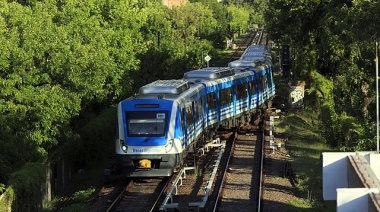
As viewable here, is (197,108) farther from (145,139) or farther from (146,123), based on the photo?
(145,139)

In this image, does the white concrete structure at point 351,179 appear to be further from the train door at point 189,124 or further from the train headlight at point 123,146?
the train door at point 189,124

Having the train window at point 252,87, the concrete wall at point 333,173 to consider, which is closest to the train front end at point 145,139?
the concrete wall at point 333,173

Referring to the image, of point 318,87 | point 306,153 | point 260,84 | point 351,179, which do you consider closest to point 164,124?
point 351,179

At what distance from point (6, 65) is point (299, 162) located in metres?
10.1

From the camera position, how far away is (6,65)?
2109 centimetres

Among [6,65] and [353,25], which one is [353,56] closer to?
[353,25]

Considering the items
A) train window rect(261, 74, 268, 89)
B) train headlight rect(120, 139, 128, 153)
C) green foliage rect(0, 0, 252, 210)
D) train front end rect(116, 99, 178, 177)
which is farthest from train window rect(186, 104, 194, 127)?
train window rect(261, 74, 268, 89)

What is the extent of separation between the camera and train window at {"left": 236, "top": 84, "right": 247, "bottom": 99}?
29.1m

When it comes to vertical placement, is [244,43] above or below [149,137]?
below

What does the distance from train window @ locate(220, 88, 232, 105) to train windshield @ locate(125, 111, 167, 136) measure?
8098mm

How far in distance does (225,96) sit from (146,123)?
29.0ft

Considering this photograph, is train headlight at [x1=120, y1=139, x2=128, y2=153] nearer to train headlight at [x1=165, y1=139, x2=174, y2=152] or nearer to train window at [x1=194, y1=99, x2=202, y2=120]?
train headlight at [x1=165, y1=139, x2=174, y2=152]

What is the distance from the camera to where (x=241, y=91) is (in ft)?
97.2

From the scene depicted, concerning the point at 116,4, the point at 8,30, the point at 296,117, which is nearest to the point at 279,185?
the point at 8,30
